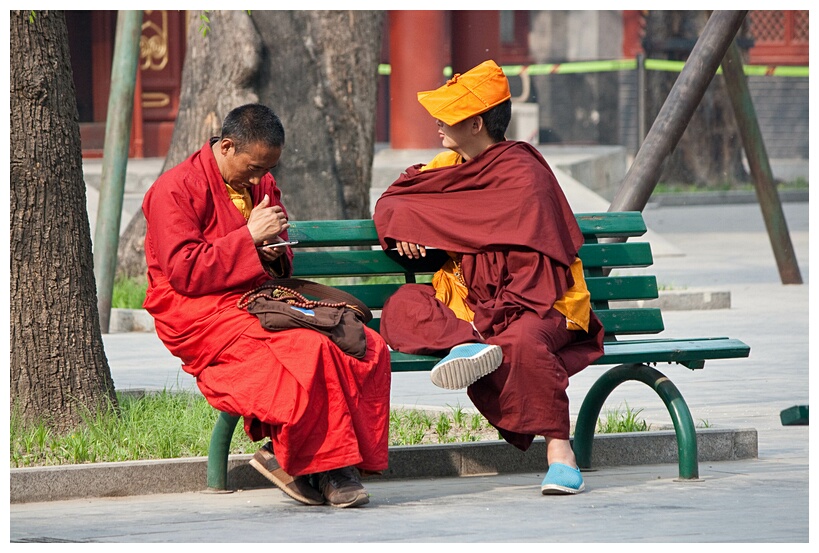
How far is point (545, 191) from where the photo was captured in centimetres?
504

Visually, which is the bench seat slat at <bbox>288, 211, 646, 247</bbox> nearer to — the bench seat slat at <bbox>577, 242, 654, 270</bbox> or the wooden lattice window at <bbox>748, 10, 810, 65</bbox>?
the bench seat slat at <bbox>577, 242, 654, 270</bbox>

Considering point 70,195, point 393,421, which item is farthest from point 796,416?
point 70,195

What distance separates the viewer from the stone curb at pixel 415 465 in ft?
15.6

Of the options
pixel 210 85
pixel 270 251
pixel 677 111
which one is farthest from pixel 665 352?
pixel 210 85

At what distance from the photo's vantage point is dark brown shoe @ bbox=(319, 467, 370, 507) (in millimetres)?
4578

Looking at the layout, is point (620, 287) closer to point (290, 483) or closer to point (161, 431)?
point (290, 483)

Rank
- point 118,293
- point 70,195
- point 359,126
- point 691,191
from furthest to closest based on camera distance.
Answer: point 691,191 → point 359,126 → point 118,293 → point 70,195

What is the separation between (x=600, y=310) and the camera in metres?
5.38

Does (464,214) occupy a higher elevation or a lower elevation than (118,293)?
higher

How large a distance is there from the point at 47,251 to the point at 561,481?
186cm

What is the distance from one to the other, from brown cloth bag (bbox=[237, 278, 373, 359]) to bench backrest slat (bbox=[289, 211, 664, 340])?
0.40m

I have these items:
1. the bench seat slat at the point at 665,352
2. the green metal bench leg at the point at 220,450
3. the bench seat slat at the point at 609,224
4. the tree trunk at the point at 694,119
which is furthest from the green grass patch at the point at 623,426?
the tree trunk at the point at 694,119

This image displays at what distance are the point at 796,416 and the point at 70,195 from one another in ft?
9.14

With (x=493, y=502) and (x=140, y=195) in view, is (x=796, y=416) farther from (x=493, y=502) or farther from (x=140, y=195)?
(x=140, y=195)
